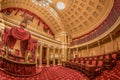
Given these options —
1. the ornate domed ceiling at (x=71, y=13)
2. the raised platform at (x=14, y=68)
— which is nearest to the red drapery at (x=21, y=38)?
the raised platform at (x=14, y=68)

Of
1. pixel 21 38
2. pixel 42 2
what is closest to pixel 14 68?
pixel 21 38

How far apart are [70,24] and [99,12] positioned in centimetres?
527

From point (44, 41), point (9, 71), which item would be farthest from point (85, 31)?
point (9, 71)

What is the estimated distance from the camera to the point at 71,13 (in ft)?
52.3

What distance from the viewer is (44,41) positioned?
1519 centimetres

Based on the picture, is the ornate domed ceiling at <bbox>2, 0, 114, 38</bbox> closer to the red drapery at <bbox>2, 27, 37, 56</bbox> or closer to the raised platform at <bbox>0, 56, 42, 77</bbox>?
the red drapery at <bbox>2, 27, 37, 56</bbox>

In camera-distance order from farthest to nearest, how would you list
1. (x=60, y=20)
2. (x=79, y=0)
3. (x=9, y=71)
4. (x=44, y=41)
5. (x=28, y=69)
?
(x=60, y=20), (x=44, y=41), (x=79, y=0), (x=28, y=69), (x=9, y=71)

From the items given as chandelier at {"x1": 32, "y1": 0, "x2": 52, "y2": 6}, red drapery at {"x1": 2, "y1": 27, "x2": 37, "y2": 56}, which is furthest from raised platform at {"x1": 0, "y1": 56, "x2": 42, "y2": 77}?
chandelier at {"x1": 32, "y1": 0, "x2": 52, "y2": 6}

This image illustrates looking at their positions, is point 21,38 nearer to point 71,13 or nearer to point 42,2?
point 71,13

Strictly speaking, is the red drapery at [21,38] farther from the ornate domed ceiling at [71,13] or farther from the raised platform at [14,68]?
Result: the ornate domed ceiling at [71,13]

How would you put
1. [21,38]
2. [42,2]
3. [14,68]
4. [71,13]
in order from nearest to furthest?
1. [14,68]
2. [21,38]
3. [71,13]
4. [42,2]

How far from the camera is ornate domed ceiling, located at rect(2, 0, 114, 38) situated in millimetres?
13055

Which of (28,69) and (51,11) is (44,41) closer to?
(51,11)

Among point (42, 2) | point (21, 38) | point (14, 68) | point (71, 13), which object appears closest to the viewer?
point (14, 68)
